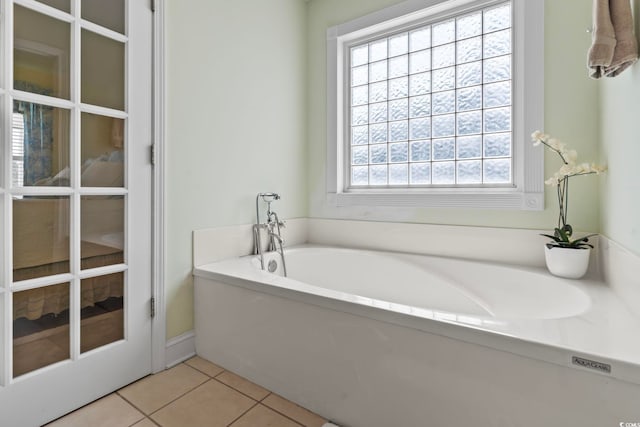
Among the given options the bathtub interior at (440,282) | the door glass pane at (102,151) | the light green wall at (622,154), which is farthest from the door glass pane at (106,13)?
the light green wall at (622,154)

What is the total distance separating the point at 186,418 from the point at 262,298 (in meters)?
0.60

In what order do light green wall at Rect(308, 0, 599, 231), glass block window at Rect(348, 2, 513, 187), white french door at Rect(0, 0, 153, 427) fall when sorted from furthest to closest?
glass block window at Rect(348, 2, 513, 187) → light green wall at Rect(308, 0, 599, 231) → white french door at Rect(0, 0, 153, 427)

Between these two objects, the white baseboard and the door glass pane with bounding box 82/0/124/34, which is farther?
the white baseboard

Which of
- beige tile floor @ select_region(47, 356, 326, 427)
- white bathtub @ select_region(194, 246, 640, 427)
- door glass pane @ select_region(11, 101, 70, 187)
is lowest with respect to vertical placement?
beige tile floor @ select_region(47, 356, 326, 427)

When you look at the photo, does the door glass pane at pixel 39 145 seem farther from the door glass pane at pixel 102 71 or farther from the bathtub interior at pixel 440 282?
the bathtub interior at pixel 440 282

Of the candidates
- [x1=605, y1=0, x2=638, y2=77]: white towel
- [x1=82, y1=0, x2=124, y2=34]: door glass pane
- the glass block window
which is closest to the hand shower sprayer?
the glass block window

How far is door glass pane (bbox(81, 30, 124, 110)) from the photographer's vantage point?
1.47 metres

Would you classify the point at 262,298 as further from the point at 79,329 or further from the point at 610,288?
the point at 610,288

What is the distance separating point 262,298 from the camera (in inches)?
62.4

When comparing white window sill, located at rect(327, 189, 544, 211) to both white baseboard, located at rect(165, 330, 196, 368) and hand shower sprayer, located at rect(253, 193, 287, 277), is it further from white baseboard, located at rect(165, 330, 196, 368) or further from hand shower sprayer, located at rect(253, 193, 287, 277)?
white baseboard, located at rect(165, 330, 196, 368)

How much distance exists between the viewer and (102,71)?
5.00ft

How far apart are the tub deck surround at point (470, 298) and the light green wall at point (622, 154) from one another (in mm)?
309

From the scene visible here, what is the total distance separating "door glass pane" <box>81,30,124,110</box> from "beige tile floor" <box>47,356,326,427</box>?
1426 millimetres

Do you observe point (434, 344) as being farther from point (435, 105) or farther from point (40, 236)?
point (435, 105)
